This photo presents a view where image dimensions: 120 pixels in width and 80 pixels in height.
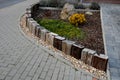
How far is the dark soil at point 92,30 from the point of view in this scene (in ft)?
19.4

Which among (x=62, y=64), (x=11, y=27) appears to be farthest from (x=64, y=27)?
(x=62, y=64)

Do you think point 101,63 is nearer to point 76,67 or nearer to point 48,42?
point 76,67

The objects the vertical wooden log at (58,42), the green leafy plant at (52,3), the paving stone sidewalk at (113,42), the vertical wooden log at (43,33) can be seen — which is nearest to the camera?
the paving stone sidewalk at (113,42)

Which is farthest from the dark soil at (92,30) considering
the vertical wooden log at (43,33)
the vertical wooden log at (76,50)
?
the vertical wooden log at (43,33)

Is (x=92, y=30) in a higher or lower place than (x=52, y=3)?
lower

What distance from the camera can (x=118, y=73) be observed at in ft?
14.5

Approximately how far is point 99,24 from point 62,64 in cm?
385

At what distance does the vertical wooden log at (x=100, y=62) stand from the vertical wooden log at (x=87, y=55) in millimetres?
109

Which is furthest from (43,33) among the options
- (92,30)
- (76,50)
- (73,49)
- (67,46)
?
(92,30)

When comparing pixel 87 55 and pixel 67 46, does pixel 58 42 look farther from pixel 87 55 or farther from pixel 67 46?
pixel 87 55

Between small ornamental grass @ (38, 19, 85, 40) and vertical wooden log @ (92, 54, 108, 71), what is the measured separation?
179cm

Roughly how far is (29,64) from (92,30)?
3372 mm

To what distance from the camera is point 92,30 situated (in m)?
7.40

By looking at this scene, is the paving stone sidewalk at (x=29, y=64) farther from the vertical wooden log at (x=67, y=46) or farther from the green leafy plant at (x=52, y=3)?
the green leafy plant at (x=52, y=3)
